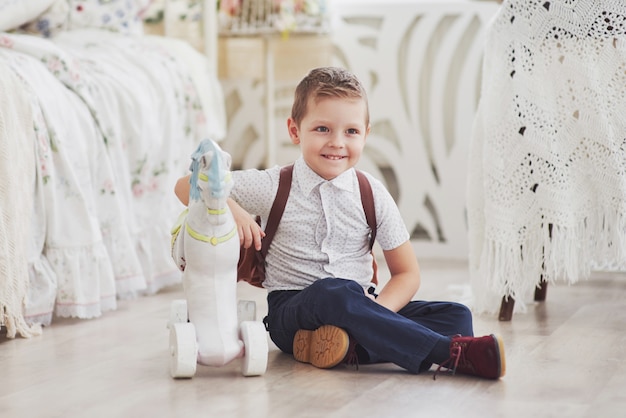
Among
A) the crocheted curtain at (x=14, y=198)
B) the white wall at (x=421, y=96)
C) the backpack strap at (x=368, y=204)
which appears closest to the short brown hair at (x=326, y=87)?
the backpack strap at (x=368, y=204)

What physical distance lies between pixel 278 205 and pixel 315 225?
0.07m

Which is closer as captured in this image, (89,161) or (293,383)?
(293,383)

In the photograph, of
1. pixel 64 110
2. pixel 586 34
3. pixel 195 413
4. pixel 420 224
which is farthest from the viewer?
pixel 420 224

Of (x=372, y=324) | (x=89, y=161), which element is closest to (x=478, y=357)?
(x=372, y=324)

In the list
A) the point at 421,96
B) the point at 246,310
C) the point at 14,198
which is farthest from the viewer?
the point at 421,96

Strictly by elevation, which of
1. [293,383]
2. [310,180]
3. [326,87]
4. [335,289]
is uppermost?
[326,87]

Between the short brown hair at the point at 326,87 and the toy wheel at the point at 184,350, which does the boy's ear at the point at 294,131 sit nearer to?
the short brown hair at the point at 326,87

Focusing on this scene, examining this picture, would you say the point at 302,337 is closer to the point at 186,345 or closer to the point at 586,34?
the point at 186,345

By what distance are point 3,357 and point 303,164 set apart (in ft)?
1.93

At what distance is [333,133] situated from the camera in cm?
151

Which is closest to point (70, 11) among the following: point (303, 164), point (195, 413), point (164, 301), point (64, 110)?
point (64, 110)

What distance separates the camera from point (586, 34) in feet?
5.97

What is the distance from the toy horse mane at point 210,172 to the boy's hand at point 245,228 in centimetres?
9

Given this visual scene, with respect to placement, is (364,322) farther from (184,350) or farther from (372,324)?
(184,350)
